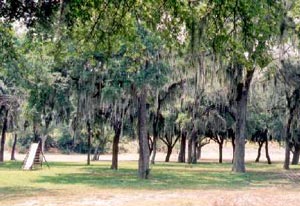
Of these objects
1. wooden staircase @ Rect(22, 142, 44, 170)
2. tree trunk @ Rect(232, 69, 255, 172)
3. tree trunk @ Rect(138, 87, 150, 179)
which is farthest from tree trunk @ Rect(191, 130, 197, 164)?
tree trunk @ Rect(138, 87, 150, 179)

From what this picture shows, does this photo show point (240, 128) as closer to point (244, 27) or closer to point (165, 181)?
point (165, 181)

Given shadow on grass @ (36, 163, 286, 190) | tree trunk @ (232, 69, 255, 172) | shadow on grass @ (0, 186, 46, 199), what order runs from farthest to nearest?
1. tree trunk @ (232, 69, 255, 172)
2. shadow on grass @ (36, 163, 286, 190)
3. shadow on grass @ (0, 186, 46, 199)

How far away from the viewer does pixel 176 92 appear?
24625 mm

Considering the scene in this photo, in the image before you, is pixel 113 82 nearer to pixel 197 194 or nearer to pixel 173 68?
pixel 173 68

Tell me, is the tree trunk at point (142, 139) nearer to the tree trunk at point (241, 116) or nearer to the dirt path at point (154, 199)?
the tree trunk at point (241, 116)

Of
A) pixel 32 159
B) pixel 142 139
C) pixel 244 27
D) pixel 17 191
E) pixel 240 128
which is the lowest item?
pixel 17 191

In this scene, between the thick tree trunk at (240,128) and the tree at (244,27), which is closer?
the tree at (244,27)

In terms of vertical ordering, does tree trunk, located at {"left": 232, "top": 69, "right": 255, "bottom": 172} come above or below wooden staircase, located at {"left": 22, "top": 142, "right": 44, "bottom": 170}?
above

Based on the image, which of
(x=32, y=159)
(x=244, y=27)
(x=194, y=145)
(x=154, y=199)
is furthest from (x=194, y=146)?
(x=244, y=27)

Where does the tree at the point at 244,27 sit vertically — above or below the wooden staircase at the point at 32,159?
above

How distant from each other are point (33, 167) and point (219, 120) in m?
15.1

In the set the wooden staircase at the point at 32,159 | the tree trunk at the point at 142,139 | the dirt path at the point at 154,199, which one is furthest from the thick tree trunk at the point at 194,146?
the dirt path at the point at 154,199

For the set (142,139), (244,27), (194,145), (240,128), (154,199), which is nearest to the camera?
(244,27)

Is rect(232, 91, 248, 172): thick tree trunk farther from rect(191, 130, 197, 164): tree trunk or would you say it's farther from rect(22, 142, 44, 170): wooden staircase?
rect(191, 130, 197, 164): tree trunk
